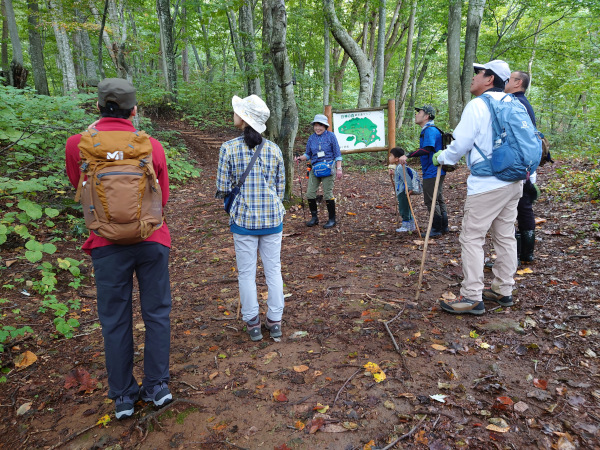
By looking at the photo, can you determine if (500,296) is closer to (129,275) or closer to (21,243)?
(129,275)

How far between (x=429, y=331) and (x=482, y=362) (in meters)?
0.57

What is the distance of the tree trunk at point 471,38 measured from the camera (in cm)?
1156

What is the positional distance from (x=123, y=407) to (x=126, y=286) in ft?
2.77

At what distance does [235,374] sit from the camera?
3.01m

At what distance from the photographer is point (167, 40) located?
1802cm

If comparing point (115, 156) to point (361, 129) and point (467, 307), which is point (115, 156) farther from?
point (361, 129)

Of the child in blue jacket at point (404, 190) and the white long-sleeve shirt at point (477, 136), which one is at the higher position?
the white long-sleeve shirt at point (477, 136)

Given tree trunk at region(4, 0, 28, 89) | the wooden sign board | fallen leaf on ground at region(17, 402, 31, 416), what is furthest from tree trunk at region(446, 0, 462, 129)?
tree trunk at region(4, 0, 28, 89)

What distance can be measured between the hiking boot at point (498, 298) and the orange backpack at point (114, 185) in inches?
138

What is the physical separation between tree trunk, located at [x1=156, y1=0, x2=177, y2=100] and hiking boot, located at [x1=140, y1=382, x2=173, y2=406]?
17466 mm

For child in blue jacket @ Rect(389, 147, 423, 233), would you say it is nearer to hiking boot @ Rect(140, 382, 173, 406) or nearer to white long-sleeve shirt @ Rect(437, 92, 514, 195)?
white long-sleeve shirt @ Rect(437, 92, 514, 195)

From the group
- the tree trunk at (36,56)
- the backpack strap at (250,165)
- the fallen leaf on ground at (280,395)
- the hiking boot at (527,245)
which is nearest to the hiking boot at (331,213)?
the hiking boot at (527,245)

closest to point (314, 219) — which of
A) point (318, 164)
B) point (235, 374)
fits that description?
point (318, 164)

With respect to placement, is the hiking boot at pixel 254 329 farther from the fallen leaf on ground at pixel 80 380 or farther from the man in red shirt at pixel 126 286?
the fallen leaf on ground at pixel 80 380
